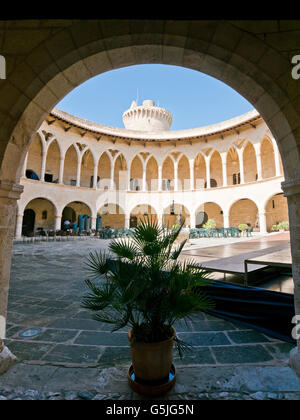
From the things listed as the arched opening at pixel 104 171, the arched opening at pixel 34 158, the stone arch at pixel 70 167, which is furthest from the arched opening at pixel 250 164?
the arched opening at pixel 34 158

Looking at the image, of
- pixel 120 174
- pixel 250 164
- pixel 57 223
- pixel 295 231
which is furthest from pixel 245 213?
pixel 295 231

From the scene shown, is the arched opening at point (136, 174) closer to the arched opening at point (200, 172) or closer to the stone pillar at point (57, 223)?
the arched opening at point (200, 172)

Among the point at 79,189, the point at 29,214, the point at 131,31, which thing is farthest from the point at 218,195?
the point at 131,31

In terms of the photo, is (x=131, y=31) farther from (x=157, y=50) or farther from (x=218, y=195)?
(x=218, y=195)

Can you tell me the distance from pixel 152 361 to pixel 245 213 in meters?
22.6

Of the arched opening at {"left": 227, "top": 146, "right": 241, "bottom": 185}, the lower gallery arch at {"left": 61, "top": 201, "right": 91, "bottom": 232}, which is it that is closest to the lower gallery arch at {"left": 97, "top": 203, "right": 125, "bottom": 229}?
the lower gallery arch at {"left": 61, "top": 201, "right": 91, "bottom": 232}

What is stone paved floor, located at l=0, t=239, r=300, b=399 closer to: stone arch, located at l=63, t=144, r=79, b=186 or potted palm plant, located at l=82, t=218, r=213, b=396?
potted palm plant, located at l=82, t=218, r=213, b=396

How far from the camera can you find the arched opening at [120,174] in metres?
24.3

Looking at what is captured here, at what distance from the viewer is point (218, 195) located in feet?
68.1

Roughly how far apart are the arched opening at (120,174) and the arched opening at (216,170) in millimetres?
10040

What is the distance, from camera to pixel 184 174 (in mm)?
25594

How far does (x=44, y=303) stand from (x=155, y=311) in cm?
277

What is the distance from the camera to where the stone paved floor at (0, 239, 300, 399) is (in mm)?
1645
